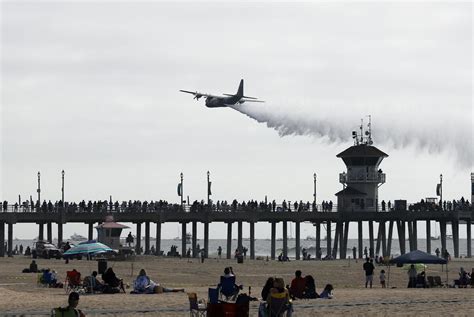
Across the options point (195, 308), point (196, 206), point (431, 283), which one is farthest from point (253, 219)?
point (195, 308)

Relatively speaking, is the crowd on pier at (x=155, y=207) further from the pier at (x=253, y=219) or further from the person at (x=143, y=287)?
the person at (x=143, y=287)

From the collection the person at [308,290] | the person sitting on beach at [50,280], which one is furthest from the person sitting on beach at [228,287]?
the person sitting on beach at [50,280]

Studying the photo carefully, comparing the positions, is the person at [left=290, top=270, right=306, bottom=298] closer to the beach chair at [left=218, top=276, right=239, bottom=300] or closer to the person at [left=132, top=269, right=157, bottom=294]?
the beach chair at [left=218, top=276, right=239, bottom=300]

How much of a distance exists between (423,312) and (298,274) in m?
5.17

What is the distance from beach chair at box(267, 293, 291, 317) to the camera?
25.0 meters

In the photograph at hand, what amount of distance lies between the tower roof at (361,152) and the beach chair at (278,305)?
218ft

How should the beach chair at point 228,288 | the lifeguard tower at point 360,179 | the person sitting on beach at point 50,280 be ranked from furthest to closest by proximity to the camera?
the lifeguard tower at point 360,179, the person sitting on beach at point 50,280, the beach chair at point 228,288

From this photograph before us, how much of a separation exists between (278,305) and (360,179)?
66.2 metres

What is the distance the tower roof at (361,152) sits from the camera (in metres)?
91.2

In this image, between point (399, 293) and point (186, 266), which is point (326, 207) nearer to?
point (186, 266)

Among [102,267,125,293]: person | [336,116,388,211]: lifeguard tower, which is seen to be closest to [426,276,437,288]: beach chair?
[102,267,125,293]: person

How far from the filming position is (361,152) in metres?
91.4

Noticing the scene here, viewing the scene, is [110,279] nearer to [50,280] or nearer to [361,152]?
[50,280]

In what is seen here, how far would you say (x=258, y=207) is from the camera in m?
88.5
